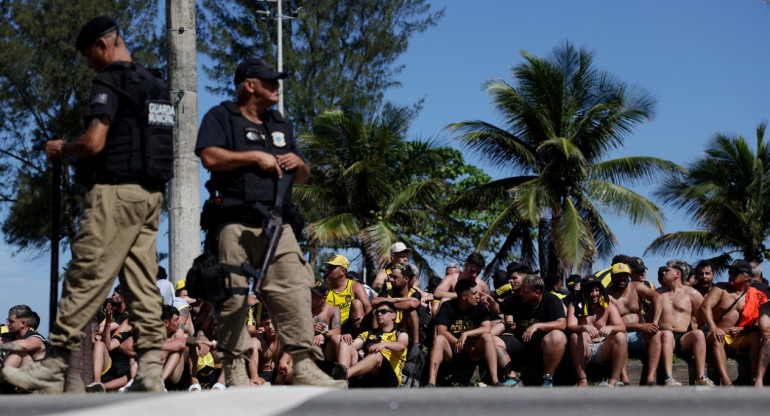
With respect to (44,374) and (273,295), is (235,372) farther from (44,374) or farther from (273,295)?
(44,374)

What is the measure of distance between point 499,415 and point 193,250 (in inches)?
268

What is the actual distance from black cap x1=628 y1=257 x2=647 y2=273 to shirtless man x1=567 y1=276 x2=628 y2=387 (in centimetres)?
73

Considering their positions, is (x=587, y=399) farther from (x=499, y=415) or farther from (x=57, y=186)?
(x=57, y=186)

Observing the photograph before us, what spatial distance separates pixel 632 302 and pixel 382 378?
308 cm

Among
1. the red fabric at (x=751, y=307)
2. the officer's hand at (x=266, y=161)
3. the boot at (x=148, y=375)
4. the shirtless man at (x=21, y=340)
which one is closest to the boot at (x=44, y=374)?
the boot at (x=148, y=375)

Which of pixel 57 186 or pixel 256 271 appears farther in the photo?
pixel 57 186

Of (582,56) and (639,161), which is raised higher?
(582,56)

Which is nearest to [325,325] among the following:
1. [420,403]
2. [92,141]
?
[92,141]

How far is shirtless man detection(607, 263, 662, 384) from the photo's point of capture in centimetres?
1048

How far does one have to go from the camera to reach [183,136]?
9.91m

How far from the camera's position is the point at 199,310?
36.5ft

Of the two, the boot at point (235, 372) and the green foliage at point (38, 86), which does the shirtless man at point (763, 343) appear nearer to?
the boot at point (235, 372)

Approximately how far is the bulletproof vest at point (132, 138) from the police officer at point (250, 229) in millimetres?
241

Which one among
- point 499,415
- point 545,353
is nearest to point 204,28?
point 545,353
